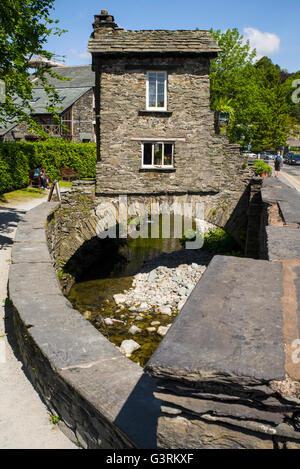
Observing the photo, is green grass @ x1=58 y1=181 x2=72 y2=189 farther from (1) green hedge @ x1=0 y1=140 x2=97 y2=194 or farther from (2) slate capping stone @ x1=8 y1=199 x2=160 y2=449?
(2) slate capping stone @ x1=8 y1=199 x2=160 y2=449

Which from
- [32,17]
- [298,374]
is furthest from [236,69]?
[298,374]

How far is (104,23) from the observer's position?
44.7 ft

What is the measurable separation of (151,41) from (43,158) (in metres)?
14.5

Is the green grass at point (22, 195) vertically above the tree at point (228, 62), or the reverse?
the tree at point (228, 62)

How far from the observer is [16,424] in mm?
3363

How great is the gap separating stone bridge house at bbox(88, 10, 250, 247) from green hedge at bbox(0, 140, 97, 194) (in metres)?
8.33

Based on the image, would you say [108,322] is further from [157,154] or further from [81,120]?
[81,120]

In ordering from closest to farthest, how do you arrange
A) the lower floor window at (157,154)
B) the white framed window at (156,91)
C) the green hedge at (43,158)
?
the white framed window at (156,91) → the lower floor window at (157,154) → the green hedge at (43,158)

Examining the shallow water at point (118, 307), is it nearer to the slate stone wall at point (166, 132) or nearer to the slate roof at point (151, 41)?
the slate stone wall at point (166, 132)

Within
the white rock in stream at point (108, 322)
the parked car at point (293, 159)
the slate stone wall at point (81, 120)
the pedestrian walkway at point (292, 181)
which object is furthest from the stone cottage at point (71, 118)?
the white rock in stream at point (108, 322)

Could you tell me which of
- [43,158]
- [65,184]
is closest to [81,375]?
[65,184]

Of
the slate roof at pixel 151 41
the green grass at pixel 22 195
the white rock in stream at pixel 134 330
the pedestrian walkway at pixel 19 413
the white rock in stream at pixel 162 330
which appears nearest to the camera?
the pedestrian walkway at pixel 19 413

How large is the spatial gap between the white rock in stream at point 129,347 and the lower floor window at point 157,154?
22.1ft

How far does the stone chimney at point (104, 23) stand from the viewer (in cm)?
1359
